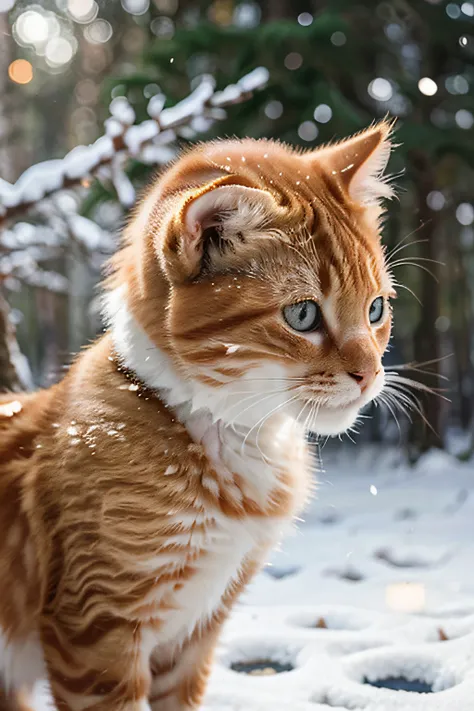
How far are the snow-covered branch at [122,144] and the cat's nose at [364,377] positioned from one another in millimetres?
406

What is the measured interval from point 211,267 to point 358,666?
1.55 ft

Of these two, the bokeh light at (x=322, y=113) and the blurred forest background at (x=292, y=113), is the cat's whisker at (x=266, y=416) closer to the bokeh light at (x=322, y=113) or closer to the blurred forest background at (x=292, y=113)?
the blurred forest background at (x=292, y=113)

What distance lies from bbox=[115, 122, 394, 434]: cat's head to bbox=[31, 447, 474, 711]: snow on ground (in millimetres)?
188

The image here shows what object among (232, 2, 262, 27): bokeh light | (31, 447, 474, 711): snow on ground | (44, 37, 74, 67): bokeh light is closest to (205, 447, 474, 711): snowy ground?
(31, 447, 474, 711): snow on ground

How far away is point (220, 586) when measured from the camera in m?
0.60

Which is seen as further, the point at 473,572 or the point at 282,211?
the point at 473,572

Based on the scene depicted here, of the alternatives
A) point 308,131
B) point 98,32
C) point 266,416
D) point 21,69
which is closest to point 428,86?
point 308,131

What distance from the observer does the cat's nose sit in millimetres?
553

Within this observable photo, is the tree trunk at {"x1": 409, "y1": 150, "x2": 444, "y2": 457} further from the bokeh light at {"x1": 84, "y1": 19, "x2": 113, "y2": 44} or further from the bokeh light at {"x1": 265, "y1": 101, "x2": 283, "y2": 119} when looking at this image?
the bokeh light at {"x1": 84, "y1": 19, "x2": 113, "y2": 44}

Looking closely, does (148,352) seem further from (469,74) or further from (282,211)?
(469,74)

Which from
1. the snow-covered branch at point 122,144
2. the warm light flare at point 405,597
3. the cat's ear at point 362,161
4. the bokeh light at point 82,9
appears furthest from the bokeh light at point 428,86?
the warm light flare at point 405,597

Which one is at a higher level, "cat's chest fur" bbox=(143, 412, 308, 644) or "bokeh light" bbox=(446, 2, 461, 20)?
"bokeh light" bbox=(446, 2, 461, 20)

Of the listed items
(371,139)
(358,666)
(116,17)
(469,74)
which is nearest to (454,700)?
(358,666)

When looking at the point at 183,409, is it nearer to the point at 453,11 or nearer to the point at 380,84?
the point at 380,84
